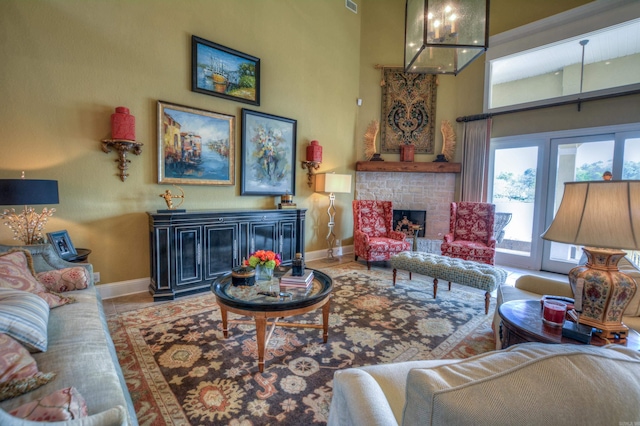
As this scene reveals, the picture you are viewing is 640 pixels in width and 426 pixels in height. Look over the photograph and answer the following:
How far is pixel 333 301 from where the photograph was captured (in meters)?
3.31

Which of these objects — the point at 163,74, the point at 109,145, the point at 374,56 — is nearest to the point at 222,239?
the point at 109,145

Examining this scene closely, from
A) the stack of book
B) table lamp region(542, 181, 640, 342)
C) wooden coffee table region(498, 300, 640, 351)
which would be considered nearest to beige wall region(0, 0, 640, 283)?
the stack of book

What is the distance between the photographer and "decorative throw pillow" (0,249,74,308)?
175 cm

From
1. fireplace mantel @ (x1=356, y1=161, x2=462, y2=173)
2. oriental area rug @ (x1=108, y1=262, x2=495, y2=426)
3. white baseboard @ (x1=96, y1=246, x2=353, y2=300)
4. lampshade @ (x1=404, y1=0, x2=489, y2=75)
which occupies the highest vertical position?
lampshade @ (x1=404, y1=0, x2=489, y2=75)

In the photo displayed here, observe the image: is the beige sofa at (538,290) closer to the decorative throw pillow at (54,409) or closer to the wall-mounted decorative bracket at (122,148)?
the decorative throw pillow at (54,409)

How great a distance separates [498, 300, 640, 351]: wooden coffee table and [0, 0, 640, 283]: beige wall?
3.65 metres

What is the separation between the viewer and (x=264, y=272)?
2.53 metres

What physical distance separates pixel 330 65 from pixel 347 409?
18.8 feet

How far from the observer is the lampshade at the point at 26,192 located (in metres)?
2.22

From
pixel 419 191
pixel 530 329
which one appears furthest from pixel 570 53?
pixel 530 329

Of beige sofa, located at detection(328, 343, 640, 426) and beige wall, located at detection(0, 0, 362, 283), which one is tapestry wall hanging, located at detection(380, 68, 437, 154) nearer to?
beige wall, located at detection(0, 0, 362, 283)

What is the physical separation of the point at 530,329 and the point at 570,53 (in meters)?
5.35

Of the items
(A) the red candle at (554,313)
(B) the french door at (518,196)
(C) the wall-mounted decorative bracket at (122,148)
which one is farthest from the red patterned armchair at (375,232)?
(C) the wall-mounted decorative bracket at (122,148)

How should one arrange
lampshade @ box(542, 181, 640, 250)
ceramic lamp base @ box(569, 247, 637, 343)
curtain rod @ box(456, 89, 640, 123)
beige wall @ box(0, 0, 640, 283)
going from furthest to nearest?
1. curtain rod @ box(456, 89, 640, 123)
2. beige wall @ box(0, 0, 640, 283)
3. ceramic lamp base @ box(569, 247, 637, 343)
4. lampshade @ box(542, 181, 640, 250)
